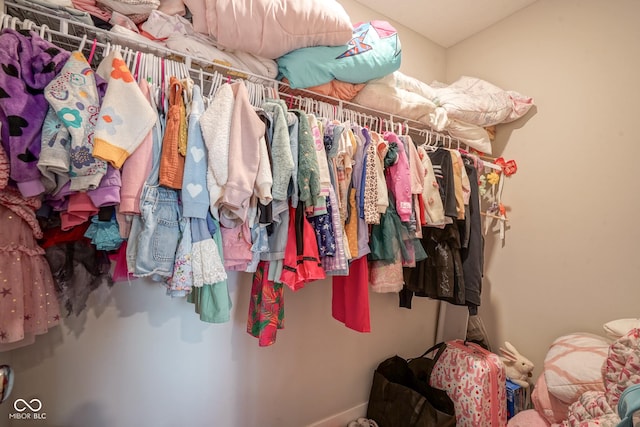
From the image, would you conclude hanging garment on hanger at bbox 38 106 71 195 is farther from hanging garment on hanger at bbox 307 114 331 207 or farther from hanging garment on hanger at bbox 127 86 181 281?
hanging garment on hanger at bbox 307 114 331 207

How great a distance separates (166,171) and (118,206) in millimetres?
181

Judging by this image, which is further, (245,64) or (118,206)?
(245,64)

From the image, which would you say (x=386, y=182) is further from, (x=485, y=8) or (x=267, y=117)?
(x=485, y=8)

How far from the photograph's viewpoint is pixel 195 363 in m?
1.31

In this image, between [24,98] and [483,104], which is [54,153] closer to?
[24,98]

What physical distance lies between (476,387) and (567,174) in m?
1.37

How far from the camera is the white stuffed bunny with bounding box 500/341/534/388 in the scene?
1.70 metres

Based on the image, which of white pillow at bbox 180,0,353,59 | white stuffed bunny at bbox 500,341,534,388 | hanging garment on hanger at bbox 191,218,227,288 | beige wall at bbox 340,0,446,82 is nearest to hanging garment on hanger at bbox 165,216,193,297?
hanging garment on hanger at bbox 191,218,227,288

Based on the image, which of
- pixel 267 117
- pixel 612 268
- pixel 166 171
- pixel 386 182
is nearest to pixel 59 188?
pixel 166 171

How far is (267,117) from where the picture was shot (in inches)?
39.2

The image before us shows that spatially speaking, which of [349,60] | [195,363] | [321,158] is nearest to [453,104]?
[349,60]

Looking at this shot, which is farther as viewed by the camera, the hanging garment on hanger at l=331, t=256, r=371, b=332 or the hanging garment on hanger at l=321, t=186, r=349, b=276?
the hanging garment on hanger at l=331, t=256, r=371, b=332

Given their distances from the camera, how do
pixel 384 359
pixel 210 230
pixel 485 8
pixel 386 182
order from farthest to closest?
1. pixel 384 359
2. pixel 485 8
3. pixel 386 182
4. pixel 210 230
